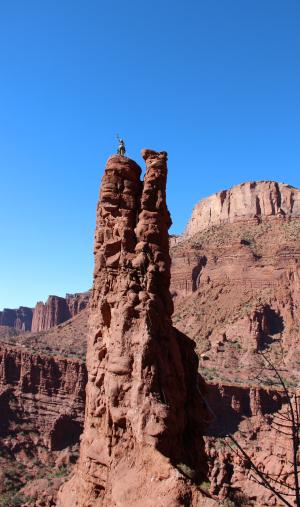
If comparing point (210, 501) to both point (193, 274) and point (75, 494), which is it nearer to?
point (75, 494)

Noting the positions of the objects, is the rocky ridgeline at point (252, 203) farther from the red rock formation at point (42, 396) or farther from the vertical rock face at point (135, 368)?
the vertical rock face at point (135, 368)

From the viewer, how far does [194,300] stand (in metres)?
101

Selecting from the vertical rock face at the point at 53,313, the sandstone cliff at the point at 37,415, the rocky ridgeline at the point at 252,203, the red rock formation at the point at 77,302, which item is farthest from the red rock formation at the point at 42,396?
the vertical rock face at the point at 53,313

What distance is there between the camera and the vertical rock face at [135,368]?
11500 mm

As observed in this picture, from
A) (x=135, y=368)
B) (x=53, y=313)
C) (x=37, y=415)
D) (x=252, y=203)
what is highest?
(x=252, y=203)

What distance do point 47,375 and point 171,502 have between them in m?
50.3

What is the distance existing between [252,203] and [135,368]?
12202cm

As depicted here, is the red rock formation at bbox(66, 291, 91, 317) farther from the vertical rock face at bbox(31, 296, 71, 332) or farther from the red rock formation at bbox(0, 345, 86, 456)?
the red rock formation at bbox(0, 345, 86, 456)

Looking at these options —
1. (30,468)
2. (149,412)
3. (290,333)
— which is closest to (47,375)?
(30,468)

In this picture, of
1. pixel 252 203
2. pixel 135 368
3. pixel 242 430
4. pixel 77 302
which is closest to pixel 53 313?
pixel 77 302

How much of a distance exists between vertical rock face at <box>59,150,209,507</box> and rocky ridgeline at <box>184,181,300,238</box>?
108285 millimetres

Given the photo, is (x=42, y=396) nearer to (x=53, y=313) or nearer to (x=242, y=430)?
(x=242, y=430)

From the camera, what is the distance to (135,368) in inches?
495

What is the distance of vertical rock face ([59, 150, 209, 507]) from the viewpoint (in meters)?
11.5
